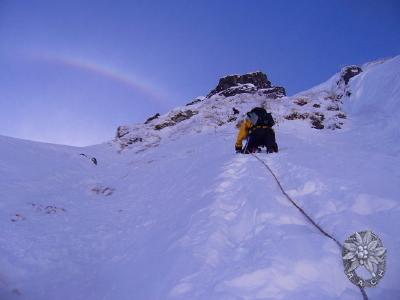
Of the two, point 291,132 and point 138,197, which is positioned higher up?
point 291,132

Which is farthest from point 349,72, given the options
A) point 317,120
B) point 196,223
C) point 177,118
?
point 196,223

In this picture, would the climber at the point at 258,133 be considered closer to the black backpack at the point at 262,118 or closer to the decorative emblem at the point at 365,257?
the black backpack at the point at 262,118

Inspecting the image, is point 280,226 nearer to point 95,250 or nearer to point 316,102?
point 95,250

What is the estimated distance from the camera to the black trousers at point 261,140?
47.8 feet

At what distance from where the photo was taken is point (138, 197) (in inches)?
546

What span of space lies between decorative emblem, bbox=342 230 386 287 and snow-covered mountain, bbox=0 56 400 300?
0.39ft

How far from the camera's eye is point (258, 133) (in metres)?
14.9

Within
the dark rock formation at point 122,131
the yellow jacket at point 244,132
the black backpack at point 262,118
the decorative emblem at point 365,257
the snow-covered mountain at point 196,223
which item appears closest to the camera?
the decorative emblem at point 365,257

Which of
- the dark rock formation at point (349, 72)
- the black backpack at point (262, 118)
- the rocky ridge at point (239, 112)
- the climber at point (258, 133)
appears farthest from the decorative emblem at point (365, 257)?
the dark rock formation at point (349, 72)

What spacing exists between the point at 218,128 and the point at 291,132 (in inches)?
246

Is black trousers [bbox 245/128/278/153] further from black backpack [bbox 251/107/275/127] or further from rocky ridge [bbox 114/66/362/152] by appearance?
rocky ridge [bbox 114/66/362/152]

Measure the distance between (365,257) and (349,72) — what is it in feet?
107

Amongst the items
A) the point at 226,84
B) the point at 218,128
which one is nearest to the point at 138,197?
the point at 218,128

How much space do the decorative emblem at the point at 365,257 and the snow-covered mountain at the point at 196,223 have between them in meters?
0.12
